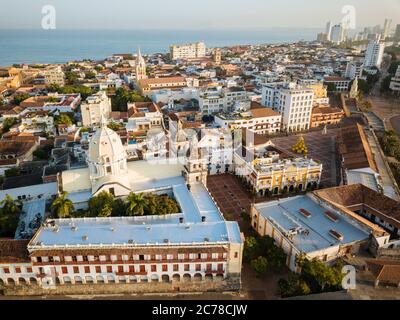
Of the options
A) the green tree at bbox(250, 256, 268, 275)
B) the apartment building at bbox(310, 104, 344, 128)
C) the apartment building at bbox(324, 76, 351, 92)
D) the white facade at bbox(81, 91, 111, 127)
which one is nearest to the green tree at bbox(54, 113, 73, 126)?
→ the white facade at bbox(81, 91, 111, 127)

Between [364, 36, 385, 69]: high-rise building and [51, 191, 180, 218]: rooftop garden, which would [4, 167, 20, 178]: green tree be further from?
[364, 36, 385, 69]: high-rise building

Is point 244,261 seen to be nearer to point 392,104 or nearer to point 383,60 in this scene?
point 392,104

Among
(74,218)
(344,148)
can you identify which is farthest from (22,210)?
(344,148)

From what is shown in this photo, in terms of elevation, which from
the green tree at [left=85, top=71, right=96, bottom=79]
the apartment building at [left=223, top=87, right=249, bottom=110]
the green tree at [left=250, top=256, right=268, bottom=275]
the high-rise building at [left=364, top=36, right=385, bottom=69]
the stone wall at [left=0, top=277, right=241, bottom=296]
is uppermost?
the high-rise building at [left=364, top=36, right=385, bottom=69]

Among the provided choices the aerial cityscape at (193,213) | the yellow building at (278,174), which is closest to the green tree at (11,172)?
the aerial cityscape at (193,213)

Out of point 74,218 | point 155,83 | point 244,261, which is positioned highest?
point 155,83

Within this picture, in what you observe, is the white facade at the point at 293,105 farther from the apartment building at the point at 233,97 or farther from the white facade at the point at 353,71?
the white facade at the point at 353,71

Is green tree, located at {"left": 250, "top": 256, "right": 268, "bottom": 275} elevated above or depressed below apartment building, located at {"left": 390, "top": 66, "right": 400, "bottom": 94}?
below
